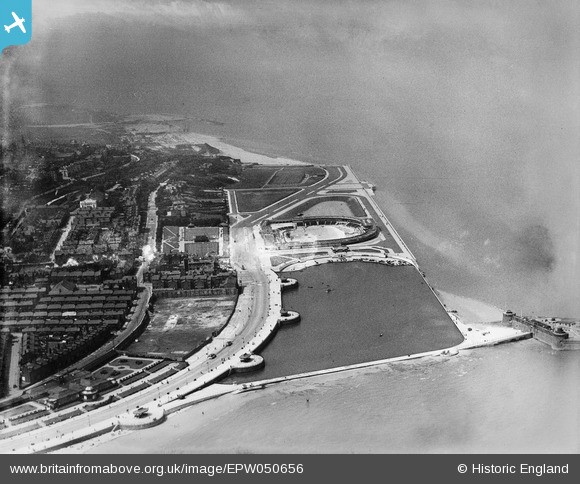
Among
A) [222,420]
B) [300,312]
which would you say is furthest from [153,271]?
[222,420]

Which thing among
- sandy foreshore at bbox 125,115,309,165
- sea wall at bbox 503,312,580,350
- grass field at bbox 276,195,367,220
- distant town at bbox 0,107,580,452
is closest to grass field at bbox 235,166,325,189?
distant town at bbox 0,107,580,452

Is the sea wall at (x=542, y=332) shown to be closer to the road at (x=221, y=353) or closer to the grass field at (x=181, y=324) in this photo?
the road at (x=221, y=353)

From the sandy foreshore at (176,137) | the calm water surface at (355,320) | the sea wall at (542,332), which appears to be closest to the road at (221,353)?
the calm water surface at (355,320)

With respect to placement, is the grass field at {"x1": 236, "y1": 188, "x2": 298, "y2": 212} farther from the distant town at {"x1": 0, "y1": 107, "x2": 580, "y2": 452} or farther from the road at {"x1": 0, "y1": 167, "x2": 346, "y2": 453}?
the road at {"x1": 0, "y1": 167, "x2": 346, "y2": 453}
